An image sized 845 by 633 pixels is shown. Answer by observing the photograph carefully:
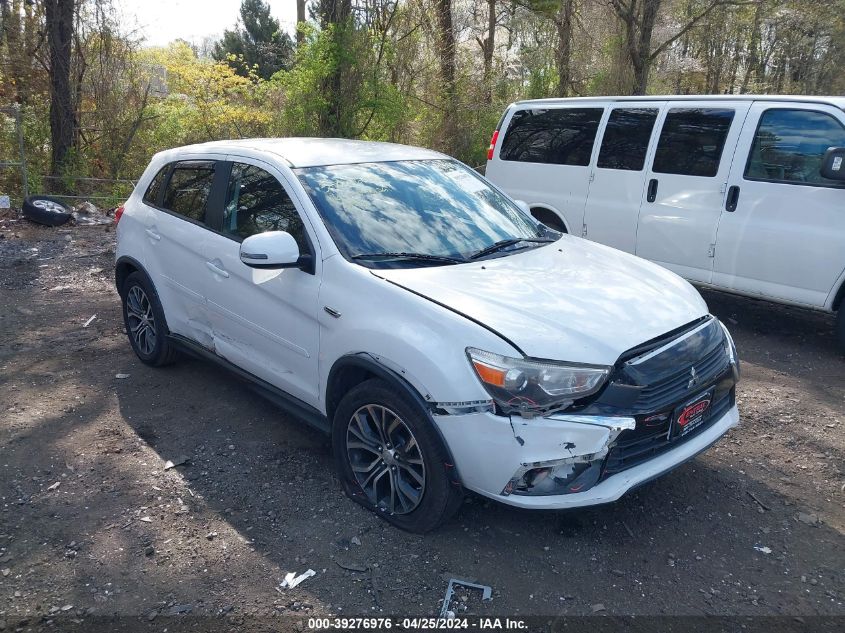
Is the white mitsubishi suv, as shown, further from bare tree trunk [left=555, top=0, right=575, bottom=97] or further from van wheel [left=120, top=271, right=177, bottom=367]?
bare tree trunk [left=555, top=0, right=575, bottom=97]

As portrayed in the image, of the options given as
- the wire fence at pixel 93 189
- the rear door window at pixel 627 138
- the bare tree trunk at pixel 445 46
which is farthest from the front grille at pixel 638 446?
the bare tree trunk at pixel 445 46

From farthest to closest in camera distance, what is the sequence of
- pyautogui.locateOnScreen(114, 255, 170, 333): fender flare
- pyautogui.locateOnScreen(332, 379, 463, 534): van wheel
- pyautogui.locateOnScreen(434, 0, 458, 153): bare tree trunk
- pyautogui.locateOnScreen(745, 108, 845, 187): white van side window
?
pyautogui.locateOnScreen(434, 0, 458, 153): bare tree trunk
pyautogui.locateOnScreen(745, 108, 845, 187): white van side window
pyautogui.locateOnScreen(114, 255, 170, 333): fender flare
pyautogui.locateOnScreen(332, 379, 463, 534): van wheel

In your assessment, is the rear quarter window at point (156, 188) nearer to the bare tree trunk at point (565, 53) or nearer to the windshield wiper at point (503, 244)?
the windshield wiper at point (503, 244)

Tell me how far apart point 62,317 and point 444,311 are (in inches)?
204

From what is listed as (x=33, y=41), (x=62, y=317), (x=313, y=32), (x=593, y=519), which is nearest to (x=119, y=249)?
(x=62, y=317)

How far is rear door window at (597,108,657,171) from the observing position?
6.98 m

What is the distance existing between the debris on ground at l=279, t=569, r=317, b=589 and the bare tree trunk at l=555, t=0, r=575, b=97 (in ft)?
54.6

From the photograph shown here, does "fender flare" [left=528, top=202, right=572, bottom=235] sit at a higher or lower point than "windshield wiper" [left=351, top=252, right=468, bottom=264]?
lower

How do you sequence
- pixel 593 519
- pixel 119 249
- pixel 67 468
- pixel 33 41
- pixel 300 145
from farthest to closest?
pixel 33 41 < pixel 119 249 < pixel 300 145 < pixel 67 468 < pixel 593 519

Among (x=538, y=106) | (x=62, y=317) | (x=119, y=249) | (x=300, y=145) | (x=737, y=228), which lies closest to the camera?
(x=300, y=145)

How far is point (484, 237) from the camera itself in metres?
4.24

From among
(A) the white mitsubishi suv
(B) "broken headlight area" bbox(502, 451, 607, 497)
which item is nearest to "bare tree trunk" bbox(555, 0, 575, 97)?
(A) the white mitsubishi suv

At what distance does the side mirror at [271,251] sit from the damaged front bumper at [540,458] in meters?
1.22

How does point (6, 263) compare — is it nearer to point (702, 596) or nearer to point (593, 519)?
point (593, 519)
